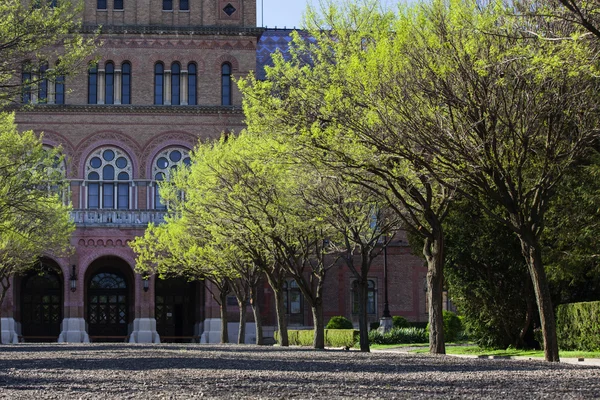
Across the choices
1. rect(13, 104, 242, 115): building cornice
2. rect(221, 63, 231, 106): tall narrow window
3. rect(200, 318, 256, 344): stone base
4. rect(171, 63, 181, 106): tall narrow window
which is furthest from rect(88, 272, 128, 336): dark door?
rect(221, 63, 231, 106): tall narrow window

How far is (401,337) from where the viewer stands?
140 feet

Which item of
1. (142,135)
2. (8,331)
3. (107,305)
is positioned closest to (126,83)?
(142,135)

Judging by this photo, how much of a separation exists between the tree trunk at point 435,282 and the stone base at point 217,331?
3122 centimetres

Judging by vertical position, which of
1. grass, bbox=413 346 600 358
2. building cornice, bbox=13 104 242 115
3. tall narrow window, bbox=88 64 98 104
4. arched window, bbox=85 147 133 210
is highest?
tall narrow window, bbox=88 64 98 104

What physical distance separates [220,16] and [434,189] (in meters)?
36.2

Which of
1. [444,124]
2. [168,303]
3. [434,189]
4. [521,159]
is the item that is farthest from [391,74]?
[168,303]

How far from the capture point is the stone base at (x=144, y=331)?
54656 millimetres

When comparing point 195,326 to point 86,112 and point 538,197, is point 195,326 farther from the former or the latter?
point 538,197

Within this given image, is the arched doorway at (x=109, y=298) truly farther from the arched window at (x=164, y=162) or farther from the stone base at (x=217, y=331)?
the stone base at (x=217, y=331)

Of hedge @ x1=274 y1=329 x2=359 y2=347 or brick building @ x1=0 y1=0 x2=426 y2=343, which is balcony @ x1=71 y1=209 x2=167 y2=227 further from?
hedge @ x1=274 y1=329 x2=359 y2=347

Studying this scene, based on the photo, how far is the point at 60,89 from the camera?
59469 millimetres

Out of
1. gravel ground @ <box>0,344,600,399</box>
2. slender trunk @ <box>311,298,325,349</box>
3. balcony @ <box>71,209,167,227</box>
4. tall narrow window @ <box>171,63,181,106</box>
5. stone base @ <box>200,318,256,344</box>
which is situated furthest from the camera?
tall narrow window @ <box>171,63,181,106</box>

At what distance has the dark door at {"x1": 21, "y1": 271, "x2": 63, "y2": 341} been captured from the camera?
57594 mm

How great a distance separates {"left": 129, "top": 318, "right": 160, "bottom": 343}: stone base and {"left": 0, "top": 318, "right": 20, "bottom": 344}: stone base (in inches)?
256
